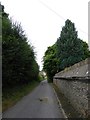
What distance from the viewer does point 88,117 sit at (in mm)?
13648

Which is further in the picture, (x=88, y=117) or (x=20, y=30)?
(x=20, y=30)

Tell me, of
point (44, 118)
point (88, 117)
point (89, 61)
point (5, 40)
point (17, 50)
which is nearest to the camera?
point (88, 117)

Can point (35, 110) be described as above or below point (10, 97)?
below

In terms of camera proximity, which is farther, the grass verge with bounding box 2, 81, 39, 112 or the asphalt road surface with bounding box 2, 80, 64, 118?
the grass verge with bounding box 2, 81, 39, 112

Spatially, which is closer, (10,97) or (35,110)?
(35,110)

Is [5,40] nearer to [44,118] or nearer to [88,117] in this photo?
[44,118]

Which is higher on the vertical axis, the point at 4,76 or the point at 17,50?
the point at 17,50


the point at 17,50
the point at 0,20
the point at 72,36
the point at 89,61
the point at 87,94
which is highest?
the point at 72,36

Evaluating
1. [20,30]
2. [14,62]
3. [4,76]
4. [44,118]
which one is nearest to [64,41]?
[20,30]

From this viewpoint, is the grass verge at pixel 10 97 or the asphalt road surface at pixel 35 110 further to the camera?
the grass verge at pixel 10 97

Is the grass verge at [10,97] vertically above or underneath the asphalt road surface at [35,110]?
above

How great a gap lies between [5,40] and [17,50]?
3.65 metres

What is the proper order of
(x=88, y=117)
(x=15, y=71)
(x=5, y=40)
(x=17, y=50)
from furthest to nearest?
(x=15, y=71) < (x=17, y=50) < (x=5, y=40) < (x=88, y=117)

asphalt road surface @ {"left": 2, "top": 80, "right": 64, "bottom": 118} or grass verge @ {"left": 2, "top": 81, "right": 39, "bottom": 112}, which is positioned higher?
grass verge @ {"left": 2, "top": 81, "right": 39, "bottom": 112}
